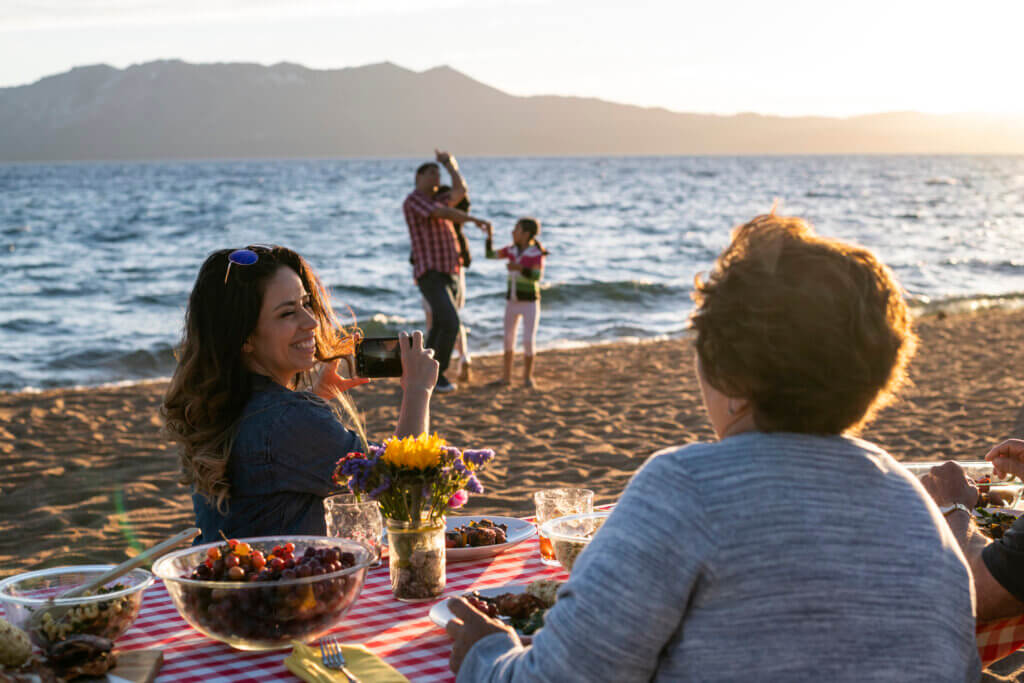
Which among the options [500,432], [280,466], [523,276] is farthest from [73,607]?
[523,276]

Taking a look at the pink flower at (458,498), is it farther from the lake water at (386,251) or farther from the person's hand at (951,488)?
the person's hand at (951,488)

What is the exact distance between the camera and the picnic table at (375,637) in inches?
72.2

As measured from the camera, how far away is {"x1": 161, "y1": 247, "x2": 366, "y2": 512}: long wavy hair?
2.44 m

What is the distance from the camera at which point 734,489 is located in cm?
126

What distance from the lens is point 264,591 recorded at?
1797 mm

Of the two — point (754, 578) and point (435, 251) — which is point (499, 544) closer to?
point (754, 578)

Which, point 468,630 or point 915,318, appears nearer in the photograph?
point 468,630

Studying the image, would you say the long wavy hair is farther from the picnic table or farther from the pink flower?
the pink flower

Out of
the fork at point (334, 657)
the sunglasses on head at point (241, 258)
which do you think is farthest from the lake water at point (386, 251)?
the sunglasses on head at point (241, 258)

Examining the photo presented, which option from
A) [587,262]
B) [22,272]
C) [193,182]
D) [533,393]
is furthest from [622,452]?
[193,182]

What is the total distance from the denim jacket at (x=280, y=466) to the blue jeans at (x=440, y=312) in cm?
620

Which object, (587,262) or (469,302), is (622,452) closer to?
(469,302)

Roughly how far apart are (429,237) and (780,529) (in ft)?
24.8

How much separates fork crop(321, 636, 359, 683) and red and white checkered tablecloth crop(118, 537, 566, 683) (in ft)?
0.24
